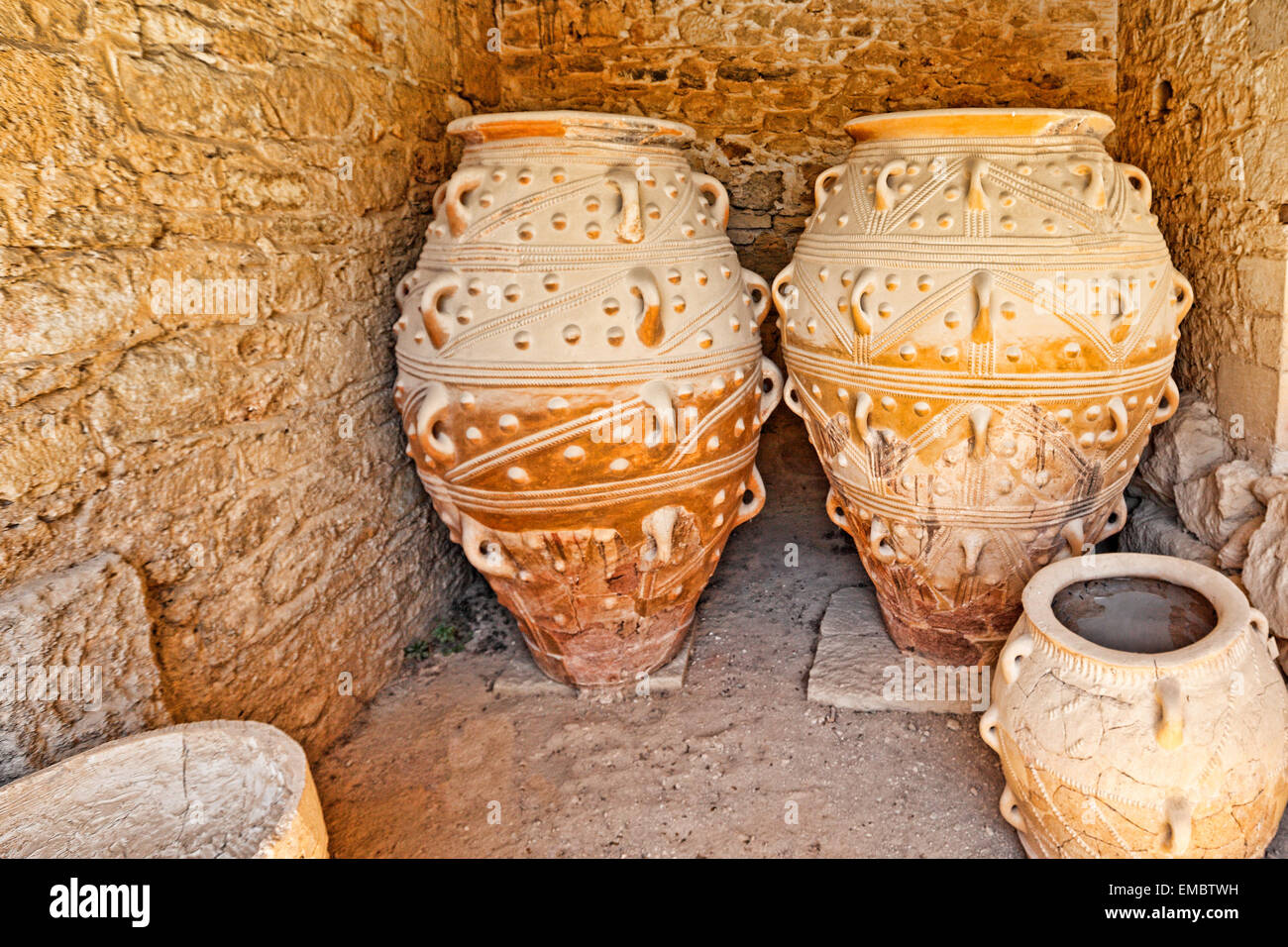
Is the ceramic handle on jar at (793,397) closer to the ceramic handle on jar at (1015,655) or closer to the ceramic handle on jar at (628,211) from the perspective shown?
the ceramic handle on jar at (628,211)

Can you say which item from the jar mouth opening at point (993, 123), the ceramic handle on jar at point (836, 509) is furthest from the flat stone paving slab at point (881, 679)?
the jar mouth opening at point (993, 123)

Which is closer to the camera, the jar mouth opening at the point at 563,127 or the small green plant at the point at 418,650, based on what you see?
the jar mouth opening at the point at 563,127

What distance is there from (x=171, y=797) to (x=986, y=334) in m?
1.82

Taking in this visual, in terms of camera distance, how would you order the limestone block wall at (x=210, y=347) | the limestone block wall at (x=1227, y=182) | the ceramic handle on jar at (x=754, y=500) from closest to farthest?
→ the limestone block wall at (x=210, y=347) < the limestone block wall at (x=1227, y=182) < the ceramic handle on jar at (x=754, y=500)

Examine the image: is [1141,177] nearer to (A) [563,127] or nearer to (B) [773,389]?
(B) [773,389]

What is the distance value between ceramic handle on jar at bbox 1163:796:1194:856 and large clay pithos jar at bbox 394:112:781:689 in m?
1.18

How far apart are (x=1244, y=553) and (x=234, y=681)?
2369mm

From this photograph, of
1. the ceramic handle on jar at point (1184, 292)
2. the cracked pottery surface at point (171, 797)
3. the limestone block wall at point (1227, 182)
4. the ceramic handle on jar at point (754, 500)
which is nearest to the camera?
the cracked pottery surface at point (171, 797)

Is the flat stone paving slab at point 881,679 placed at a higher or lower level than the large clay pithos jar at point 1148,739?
lower

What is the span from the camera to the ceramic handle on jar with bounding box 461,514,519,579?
86.0 inches

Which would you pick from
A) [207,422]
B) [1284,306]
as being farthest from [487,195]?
[1284,306]

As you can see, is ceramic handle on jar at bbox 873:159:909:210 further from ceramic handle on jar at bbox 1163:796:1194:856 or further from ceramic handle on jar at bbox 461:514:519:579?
ceramic handle on jar at bbox 1163:796:1194:856

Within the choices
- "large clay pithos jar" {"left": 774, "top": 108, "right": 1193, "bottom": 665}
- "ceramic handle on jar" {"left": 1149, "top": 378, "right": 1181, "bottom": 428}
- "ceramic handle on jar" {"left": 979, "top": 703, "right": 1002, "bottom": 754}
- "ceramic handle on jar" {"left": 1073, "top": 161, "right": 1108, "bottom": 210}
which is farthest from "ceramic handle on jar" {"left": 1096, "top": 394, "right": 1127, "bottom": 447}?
"ceramic handle on jar" {"left": 979, "top": 703, "right": 1002, "bottom": 754}

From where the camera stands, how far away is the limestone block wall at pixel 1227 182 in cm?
200
